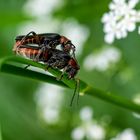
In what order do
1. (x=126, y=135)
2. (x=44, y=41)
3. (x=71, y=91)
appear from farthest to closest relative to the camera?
(x=71, y=91) < (x=126, y=135) < (x=44, y=41)

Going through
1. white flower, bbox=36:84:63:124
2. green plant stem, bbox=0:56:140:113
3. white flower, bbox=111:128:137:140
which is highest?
green plant stem, bbox=0:56:140:113

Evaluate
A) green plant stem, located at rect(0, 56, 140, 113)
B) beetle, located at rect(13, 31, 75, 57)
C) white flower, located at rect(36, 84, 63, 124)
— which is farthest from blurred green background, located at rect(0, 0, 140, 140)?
beetle, located at rect(13, 31, 75, 57)

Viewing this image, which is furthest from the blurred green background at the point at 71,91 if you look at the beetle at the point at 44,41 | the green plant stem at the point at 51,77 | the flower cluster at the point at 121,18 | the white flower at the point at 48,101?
the beetle at the point at 44,41

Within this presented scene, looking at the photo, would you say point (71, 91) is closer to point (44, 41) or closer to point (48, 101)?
point (48, 101)

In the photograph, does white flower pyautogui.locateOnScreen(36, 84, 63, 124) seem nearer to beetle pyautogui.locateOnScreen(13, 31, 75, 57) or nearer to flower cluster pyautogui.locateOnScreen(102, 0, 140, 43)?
flower cluster pyautogui.locateOnScreen(102, 0, 140, 43)

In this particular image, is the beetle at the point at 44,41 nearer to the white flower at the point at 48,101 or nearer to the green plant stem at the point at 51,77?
the green plant stem at the point at 51,77

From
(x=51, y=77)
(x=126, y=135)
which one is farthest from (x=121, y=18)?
(x=126, y=135)
